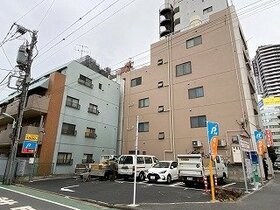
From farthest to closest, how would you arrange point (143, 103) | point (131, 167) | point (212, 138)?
point (143, 103)
point (131, 167)
point (212, 138)

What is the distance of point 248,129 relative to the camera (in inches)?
746

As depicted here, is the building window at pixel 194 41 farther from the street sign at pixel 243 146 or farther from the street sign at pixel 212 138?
the street sign at pixel 212 138

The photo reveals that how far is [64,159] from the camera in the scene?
22047 mm

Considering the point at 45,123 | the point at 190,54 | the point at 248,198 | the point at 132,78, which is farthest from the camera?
the point at 132,78

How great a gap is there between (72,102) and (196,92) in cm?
1320

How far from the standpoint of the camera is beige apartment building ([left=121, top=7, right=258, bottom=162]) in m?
19.9

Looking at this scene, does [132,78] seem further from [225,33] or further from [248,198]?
[248,198]

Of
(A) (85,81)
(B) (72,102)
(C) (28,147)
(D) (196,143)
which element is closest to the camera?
(C) (28,147)

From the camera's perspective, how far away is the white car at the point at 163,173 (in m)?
15.7

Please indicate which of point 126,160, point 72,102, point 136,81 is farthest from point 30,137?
point 136,81

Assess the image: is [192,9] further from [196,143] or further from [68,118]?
[68,118]

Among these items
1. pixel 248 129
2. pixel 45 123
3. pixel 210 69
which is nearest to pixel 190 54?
pixel 210 69

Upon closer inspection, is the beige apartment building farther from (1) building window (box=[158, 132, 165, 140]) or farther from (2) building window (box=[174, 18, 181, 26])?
(2) building window (box=[174, 18, 181, 26])

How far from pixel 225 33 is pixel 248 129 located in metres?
9.74
